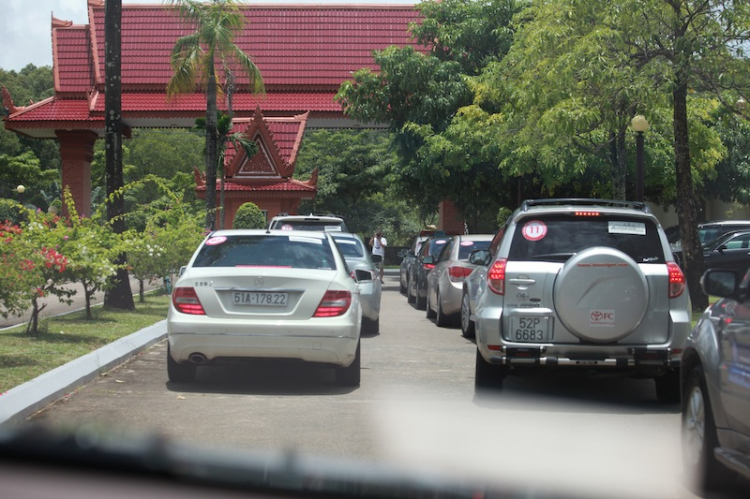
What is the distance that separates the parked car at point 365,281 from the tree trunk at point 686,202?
6.40 meters

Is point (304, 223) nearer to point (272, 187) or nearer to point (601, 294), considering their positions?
point (601, 294)

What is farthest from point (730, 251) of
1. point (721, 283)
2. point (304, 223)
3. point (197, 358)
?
point (721, 283)

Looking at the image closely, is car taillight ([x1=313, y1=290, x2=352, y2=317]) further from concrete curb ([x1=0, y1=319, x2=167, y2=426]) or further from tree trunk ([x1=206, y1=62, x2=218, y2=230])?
tree trunk ([x1=206, y1=62, x2=218, y2=230])

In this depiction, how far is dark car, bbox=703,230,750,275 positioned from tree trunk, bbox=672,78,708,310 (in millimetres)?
7050

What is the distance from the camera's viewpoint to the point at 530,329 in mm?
8531

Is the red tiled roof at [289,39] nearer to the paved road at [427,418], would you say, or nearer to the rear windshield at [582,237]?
the paved road at [427,418]

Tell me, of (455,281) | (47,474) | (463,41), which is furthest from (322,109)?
(47,474)

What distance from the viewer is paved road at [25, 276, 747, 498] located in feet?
21.2

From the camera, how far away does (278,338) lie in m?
9.02

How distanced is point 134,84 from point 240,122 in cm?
502

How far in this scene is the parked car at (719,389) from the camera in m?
5.36

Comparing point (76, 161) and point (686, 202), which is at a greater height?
point (686, 202)

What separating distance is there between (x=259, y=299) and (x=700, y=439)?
4.48 metres

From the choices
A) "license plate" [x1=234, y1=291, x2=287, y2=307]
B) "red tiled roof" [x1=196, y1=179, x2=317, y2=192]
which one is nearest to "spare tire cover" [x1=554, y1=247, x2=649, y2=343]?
"license plate" [x1=234, y1=291, x2=287, y2=307]
